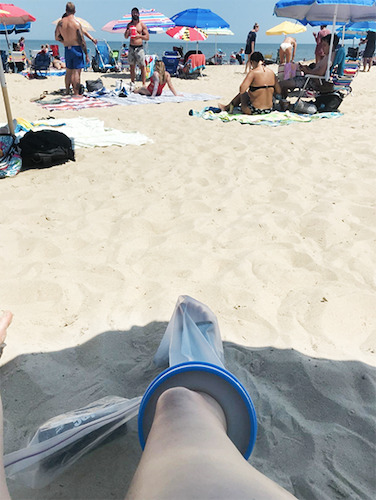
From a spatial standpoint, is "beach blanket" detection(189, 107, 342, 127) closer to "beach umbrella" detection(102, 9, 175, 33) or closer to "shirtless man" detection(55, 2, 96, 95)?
"shirtless man" detection(55, 2, 96, 95)

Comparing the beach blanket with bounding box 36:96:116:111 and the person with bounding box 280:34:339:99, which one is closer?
the beach blanket with bounding box 36:96:116:111

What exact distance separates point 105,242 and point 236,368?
1285mm

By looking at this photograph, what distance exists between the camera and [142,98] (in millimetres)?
7672

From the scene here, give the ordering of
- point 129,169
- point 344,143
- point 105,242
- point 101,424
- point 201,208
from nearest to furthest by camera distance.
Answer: point 101,424, point 105,242, point 201,208, point 129,169, point 344,143

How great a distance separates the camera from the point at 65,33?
7.11 m

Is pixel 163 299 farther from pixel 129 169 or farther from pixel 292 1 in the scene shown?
pixel 292 1

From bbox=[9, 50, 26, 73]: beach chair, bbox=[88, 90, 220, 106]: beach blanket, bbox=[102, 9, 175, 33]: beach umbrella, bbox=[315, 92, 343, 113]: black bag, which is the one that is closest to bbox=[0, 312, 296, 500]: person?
bbox=[315, 92, 343, 113]: black bag

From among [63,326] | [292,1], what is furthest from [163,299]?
[292,1]

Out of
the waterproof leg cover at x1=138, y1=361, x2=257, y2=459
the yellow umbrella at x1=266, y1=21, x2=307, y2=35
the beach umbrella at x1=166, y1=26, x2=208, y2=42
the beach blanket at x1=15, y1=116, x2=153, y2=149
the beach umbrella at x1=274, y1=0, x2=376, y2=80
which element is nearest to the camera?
the waterproof leg cover at x1=138, y1=361, x2=257, y2=459

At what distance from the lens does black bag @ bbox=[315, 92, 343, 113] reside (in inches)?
247

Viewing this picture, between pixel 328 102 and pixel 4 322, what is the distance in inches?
245

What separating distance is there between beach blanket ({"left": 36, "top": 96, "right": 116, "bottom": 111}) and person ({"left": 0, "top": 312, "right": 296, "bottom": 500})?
6.64m

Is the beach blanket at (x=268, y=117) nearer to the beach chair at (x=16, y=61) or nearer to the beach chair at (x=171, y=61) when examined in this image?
the beach chair at (x=171, y=61)

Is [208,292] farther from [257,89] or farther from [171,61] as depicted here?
[171,61]
